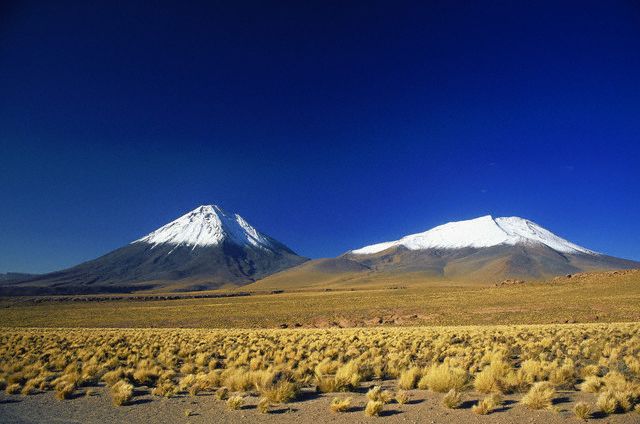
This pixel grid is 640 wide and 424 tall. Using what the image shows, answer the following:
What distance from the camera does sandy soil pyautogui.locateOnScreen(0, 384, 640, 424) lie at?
7.50 meters

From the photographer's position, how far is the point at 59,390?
404 inches

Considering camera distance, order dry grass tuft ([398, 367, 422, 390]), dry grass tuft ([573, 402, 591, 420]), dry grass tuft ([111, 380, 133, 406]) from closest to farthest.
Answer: dry grass tuft ([573, 402, 591, 420])
dry grass tuft ([111, 380, 133, 406])
dry grass tuft ([398, 367, 422, 390])

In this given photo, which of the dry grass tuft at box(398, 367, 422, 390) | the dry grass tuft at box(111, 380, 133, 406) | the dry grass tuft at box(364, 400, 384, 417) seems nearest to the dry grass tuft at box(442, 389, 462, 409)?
→ the dry grass tuft at box(364, 400, 384, 417)

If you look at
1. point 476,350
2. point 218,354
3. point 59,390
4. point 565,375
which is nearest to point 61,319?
point 218,354

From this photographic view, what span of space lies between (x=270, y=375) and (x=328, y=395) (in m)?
1.59

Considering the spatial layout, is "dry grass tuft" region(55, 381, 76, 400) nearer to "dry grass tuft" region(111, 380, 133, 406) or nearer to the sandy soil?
the sandy soil

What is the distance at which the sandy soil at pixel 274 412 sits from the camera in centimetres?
750

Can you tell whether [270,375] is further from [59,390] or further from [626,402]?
[626,402]

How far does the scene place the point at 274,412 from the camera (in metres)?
8.42

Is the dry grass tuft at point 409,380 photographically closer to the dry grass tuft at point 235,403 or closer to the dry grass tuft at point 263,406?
the dry grass tuft at point 263,406

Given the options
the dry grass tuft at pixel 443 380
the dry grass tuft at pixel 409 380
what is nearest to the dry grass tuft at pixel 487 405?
the dry grass tuft at pixel 443 380

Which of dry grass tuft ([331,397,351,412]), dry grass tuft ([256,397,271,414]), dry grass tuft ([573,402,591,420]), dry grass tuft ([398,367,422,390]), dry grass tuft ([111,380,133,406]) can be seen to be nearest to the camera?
dry grass tuft ([573,402,591,420])

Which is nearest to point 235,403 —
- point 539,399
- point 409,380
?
point 409,380

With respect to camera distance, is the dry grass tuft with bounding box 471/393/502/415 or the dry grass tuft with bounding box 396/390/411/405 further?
the dry grass tuft with bounding box 396/390/411/405
